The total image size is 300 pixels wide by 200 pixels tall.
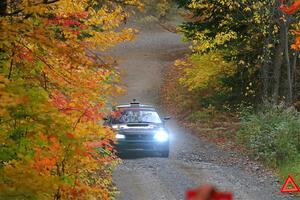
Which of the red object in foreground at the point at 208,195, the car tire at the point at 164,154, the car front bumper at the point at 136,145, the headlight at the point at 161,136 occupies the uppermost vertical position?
the red object in foreground at the point at 208,195

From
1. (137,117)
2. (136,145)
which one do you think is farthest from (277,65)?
(136,145)

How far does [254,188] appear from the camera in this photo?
44.0ft

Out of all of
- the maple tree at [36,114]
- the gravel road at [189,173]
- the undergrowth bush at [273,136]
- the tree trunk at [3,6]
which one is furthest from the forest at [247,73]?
the tree trunk at [3,6]

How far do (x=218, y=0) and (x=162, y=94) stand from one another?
538 inches

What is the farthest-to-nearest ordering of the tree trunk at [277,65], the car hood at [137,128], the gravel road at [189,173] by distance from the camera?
1. the tree trunk at [277,65]
2. the car hood at [137,128]
3. the gravel road at [189,173]

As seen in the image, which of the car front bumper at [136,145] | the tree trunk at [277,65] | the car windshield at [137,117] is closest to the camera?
the car front bumper at [136,145]

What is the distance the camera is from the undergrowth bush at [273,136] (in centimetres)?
1595

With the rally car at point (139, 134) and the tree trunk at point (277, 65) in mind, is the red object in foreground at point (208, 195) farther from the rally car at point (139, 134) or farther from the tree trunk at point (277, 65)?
the tree trunk at point (277, 65)

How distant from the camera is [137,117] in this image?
54.3ft

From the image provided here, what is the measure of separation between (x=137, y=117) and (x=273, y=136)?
4514 mm

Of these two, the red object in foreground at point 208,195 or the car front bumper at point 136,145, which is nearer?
the red object in foreground at point 208,195

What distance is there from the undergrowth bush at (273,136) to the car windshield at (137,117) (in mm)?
3487

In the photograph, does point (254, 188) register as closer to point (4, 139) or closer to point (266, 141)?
point (266, 141)

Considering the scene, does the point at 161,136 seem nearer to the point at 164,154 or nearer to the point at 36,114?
the point at 164,154
